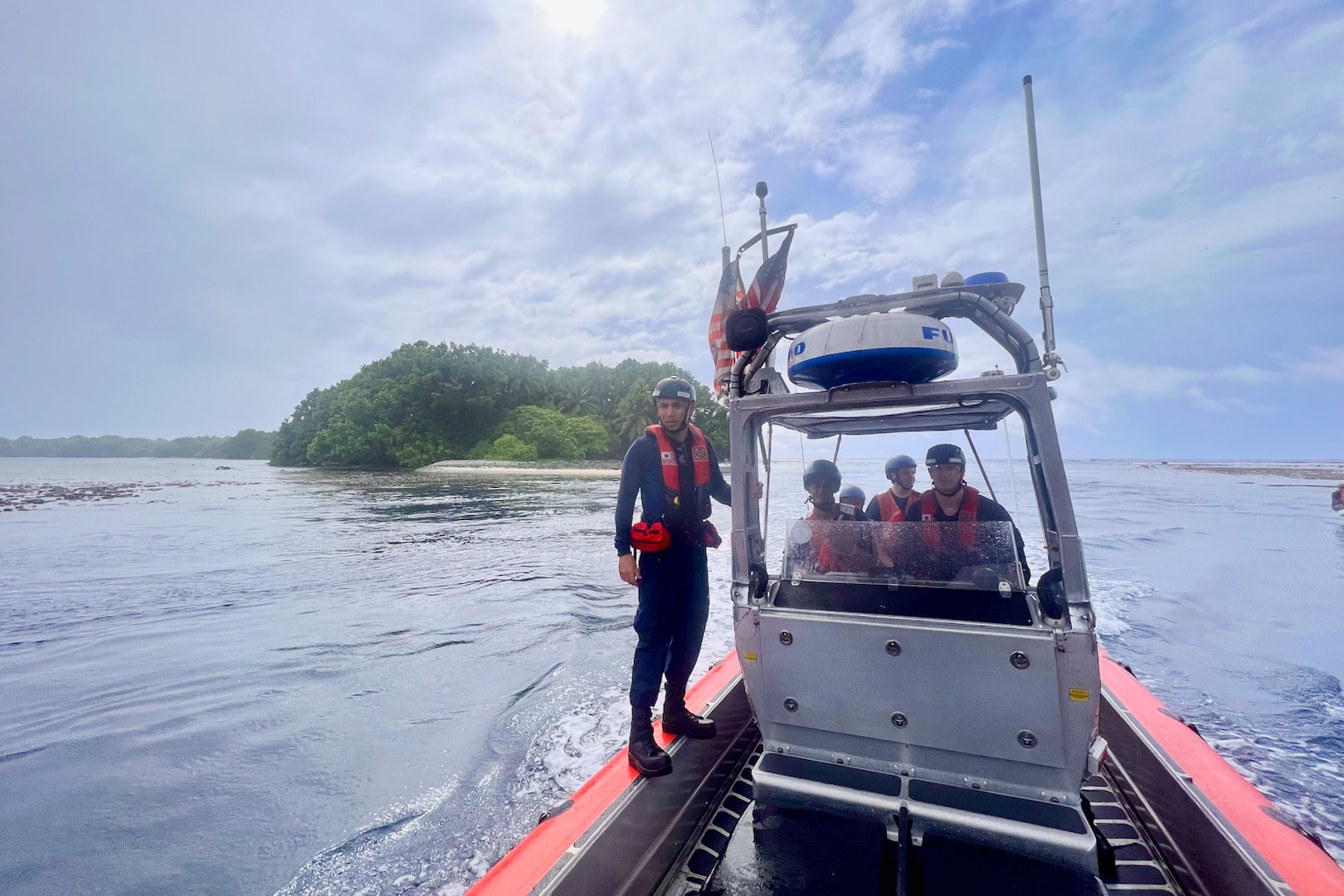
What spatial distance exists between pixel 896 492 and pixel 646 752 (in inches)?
77.9

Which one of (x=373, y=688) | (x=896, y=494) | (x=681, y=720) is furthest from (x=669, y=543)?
(x=373, y=688)

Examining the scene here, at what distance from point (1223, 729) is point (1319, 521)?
17592 mm

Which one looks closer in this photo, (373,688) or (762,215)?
(762,215)

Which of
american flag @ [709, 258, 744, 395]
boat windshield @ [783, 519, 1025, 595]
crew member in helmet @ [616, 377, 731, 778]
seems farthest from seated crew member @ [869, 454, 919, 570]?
american flag @ [709, 258, 744, 395]

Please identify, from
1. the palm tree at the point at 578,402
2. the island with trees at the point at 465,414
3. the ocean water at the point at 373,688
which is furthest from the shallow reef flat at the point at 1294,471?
the palm tree at the point at 578,402

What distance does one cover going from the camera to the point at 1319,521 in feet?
53.6

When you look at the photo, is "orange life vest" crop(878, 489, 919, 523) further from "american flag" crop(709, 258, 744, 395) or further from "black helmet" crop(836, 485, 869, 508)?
"american flag" crop(709, 258, 744, 395)

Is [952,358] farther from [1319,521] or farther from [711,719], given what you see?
[1319,521]

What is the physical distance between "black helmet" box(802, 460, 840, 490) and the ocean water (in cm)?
20

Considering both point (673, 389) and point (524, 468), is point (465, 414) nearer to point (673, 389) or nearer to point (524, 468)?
point (524, 468)

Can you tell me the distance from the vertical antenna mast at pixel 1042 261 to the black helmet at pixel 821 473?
1.32 meters

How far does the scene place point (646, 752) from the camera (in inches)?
106

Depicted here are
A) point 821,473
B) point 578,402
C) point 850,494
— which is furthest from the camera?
point 578,402

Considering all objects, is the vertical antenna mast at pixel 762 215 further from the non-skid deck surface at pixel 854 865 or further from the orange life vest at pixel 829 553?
the non-skid deck surface at pixel 854 865
